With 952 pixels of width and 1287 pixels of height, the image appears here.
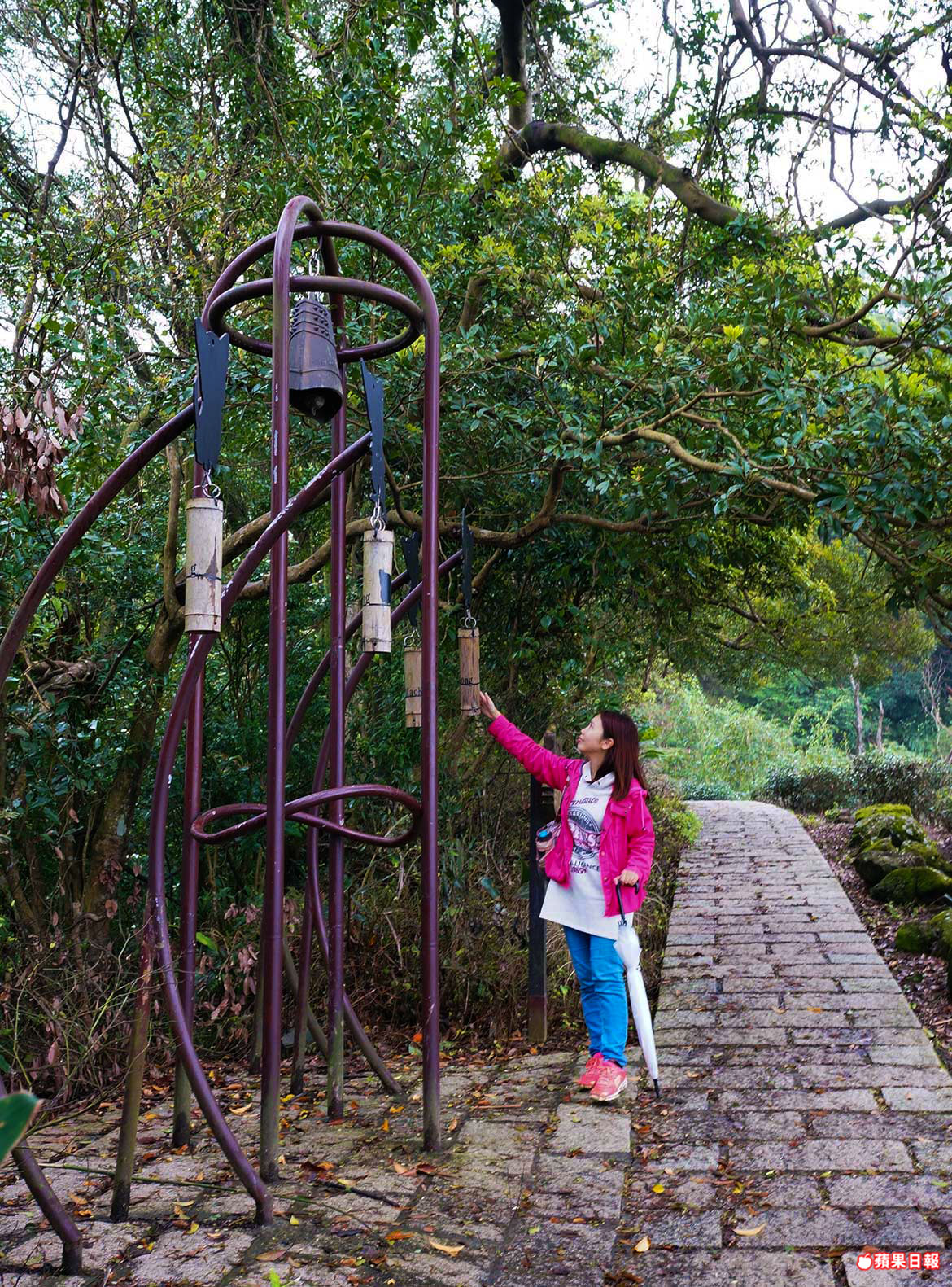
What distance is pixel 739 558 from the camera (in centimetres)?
759

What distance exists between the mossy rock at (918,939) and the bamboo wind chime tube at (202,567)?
5.45m

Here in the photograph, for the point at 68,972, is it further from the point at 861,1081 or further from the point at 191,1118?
the point at 861,1081

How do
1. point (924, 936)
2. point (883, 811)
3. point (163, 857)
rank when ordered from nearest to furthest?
point (163, 857)
point (924, 936)
point (883, 811)

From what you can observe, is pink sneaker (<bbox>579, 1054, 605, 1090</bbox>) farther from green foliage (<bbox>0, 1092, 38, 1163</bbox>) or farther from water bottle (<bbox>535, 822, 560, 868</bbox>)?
green foliage (<bbox>0, 1092, 38, 1163</bbox>)

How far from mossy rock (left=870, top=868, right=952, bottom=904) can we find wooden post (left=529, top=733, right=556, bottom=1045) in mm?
4244

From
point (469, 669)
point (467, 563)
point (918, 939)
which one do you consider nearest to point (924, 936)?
point (918, 939)

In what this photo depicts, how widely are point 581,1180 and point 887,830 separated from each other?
7571 mm

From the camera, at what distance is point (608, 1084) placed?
4.08 meters

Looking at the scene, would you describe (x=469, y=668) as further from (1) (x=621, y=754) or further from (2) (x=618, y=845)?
(2) (x=618, y=845)

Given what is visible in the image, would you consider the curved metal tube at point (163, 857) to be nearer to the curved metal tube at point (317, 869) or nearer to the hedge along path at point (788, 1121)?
the curved metal tube at point (317, 869)

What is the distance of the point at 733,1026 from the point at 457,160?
4896 millimetres

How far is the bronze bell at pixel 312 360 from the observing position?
3.28 m

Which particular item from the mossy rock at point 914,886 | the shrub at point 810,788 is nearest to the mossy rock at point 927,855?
the mossy rock at point 914,886

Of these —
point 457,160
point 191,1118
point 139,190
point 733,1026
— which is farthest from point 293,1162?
point 457,160
